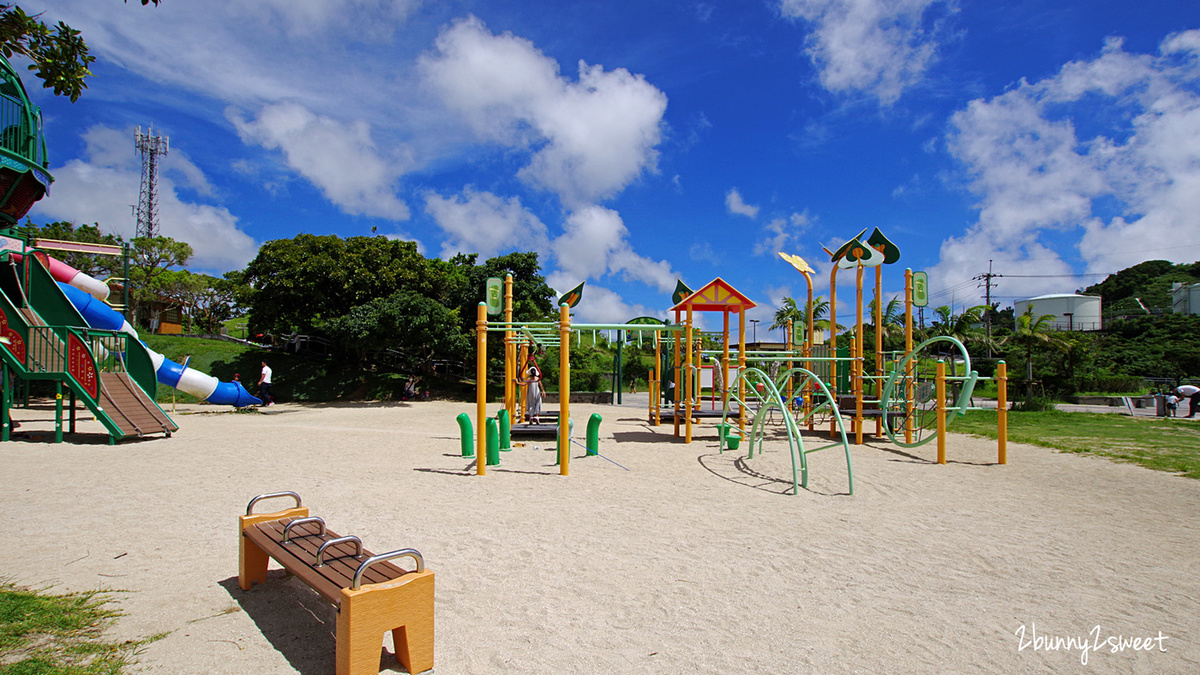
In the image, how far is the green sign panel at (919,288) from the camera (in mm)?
12352

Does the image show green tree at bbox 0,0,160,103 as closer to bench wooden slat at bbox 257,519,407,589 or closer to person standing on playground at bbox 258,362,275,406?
bench wooden slat at bbox 257,519,407,589

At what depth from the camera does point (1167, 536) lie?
5.58m

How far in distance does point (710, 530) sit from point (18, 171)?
1333 centimetres

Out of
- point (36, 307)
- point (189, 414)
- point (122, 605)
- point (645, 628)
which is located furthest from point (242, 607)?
point (189, 414)

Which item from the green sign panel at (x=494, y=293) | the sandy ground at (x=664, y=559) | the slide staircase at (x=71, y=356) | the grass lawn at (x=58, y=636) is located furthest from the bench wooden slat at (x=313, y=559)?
the slide staircase at (x=71, y=356)

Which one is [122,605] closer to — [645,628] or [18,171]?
[645,628]

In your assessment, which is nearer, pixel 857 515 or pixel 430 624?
pixel 430 624

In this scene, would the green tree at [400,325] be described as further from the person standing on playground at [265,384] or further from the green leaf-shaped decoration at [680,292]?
the green leaf-shaped decoration at [680,292]

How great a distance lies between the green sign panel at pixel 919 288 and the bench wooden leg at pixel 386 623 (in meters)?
12.1

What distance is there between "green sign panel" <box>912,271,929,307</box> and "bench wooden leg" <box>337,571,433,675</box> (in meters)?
12.1

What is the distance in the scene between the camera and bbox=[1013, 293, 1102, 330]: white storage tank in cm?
5166

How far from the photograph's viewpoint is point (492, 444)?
28.5 ft

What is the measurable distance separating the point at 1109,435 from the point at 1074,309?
161 ft

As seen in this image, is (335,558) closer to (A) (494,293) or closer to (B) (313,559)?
(B) (313,559)
